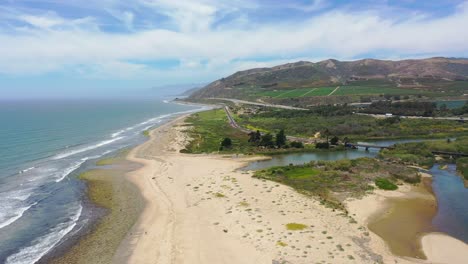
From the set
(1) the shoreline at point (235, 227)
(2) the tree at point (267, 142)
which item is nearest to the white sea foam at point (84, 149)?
(1) the shoreline at point (235, 227)

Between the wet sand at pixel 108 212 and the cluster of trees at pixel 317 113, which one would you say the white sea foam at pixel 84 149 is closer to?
the wet sand at pixel 108 212

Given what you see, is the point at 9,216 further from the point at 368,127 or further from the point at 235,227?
the point at 368,127

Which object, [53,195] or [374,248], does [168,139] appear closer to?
[53,195]

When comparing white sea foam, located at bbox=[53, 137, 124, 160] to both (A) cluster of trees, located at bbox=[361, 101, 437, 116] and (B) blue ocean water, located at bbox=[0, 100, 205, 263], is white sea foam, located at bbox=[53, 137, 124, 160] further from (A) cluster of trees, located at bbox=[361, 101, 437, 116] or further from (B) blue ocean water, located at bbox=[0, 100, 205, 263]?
(A) cluster of trees, located at bbox=[361, 101, 437, 116]

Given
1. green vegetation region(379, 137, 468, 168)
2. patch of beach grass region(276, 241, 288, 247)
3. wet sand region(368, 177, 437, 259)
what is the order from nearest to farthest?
patch of beach grass region(276, 241, 288, 247)
wet sand region(368, 177, 437, 259)
green vegetation region(379, 137, 468, 168)

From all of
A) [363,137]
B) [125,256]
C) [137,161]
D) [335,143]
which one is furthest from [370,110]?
[125,256]

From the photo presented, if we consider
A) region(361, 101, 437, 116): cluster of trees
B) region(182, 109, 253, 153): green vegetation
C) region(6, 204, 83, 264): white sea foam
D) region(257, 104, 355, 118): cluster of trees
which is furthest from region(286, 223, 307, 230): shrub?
region(361, 101, 437, 116): cluster of trees

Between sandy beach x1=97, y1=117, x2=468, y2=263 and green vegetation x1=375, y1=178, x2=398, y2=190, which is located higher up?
sandy beach x1=97, y1=117, x2=468, y2=263
